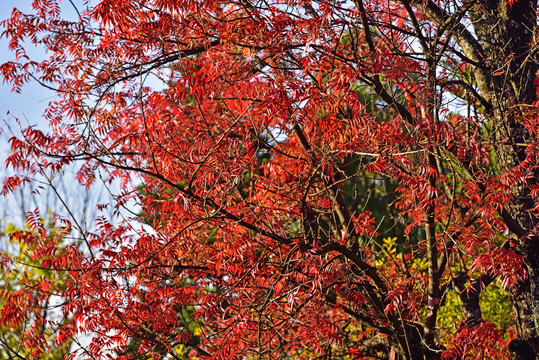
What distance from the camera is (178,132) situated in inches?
228

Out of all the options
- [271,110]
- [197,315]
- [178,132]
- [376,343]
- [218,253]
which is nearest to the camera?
[271,110]

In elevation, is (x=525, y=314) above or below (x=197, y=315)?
below

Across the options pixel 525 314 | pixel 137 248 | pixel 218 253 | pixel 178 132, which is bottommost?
pixel 525 314

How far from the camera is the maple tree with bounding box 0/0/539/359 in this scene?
467cm

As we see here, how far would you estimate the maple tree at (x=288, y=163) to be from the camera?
15.3 feet

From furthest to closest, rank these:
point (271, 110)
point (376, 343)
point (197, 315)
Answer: point (376, 343) < point (197, 315) < point (271, 110)

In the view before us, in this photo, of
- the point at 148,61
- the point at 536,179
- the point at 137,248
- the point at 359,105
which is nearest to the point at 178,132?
the point at 148,61

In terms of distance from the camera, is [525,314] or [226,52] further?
[525,314]

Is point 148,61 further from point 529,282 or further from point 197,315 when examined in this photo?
point 529,282

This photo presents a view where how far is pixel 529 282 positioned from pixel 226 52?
409 centimetres

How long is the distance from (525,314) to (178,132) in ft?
14.0

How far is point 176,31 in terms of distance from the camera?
5496 mm

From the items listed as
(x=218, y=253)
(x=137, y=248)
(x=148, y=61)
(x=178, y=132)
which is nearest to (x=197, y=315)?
(x=218, y=253)

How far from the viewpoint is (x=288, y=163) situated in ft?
17.9
